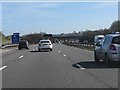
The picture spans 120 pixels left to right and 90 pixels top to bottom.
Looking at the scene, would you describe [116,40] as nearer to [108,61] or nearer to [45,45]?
[108,61]

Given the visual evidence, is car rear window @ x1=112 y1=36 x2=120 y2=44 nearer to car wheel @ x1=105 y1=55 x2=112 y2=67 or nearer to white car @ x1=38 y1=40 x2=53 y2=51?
car wheel @ x1=105 y1=55 x2=112 y2=67

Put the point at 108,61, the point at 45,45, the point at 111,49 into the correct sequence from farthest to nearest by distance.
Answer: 1. the point at 45,45
2. the point at 108,61
3. the point at 111,49

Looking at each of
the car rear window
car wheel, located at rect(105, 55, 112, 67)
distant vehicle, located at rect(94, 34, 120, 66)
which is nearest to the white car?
distant vehicle, located at rect(94, 34, 120, 66)

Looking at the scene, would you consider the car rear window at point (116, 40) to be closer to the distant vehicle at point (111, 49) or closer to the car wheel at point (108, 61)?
the distant vehicle at point (111, 49)

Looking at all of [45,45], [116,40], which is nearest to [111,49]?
[116,40]

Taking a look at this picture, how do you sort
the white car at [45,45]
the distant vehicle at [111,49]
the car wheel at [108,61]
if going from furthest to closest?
1. the white car at [45,45]
2. the car wheel at [108,61]
3. the distant vehicle at [111,49]

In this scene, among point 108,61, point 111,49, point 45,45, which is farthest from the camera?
point 45,45

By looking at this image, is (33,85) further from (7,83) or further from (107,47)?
(107,47)

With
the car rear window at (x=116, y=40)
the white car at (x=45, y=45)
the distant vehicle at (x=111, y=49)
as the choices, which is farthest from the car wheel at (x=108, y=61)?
the white car at (x=45, y=45)

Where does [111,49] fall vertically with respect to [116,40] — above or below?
below

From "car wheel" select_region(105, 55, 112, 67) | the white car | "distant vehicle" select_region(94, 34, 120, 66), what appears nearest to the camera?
"distant vehicle" select_region(94, 34, 120, 66)

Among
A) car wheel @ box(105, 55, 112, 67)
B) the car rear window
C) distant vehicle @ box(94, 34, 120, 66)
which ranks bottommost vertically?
car wheel @ box(105, 55, 112, 67)

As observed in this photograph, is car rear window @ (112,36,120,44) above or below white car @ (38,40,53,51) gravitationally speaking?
above

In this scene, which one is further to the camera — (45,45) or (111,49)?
(45,45)
